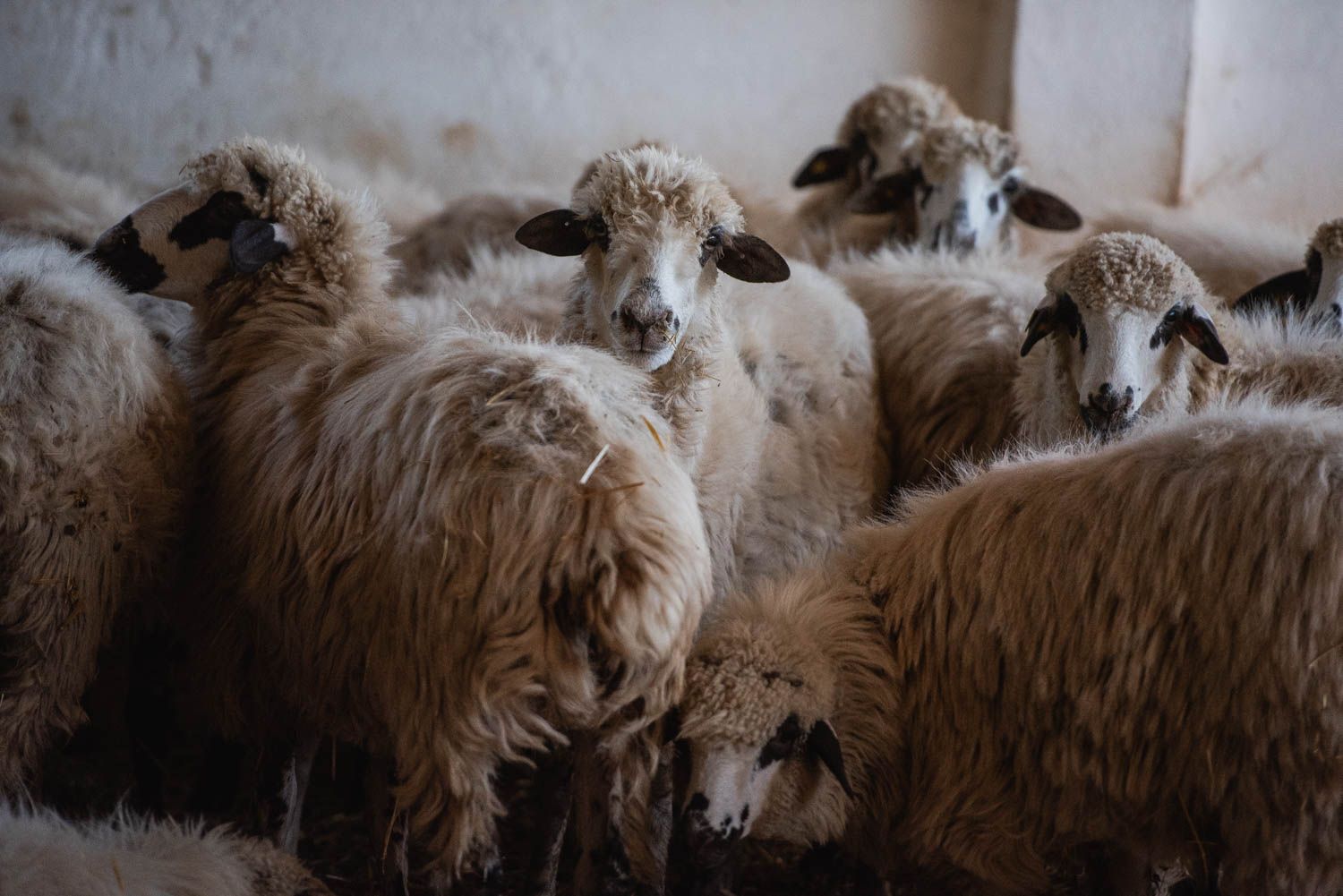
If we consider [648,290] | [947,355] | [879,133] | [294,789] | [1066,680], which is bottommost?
[294,789]

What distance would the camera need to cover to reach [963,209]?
4199 mm

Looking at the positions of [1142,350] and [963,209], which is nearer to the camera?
[1142,350]

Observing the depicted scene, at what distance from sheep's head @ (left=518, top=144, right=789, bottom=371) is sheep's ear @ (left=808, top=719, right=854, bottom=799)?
0.78 meters

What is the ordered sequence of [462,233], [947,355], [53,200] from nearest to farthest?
[947,355] < [53,200] < [462,233]

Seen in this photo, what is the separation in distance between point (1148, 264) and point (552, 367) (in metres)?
1.48

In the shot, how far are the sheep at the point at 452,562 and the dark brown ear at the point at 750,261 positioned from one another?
0.62 m

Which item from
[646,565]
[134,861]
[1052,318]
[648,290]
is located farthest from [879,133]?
[134,861]

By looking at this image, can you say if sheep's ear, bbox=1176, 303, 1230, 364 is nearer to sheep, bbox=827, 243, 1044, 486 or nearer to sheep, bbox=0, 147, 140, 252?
sheep, bbox=827, 243, 1044, 486

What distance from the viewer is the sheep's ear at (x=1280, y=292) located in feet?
11.3

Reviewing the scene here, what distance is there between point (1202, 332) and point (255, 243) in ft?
6.91

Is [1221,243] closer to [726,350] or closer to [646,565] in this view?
[726,350]

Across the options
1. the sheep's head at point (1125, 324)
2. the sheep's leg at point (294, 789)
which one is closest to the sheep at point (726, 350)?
the sheep's head at point (1125, 324)

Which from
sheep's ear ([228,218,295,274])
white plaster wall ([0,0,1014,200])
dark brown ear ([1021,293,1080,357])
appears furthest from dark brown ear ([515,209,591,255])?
white plaster wall ([0,0,1014,200])

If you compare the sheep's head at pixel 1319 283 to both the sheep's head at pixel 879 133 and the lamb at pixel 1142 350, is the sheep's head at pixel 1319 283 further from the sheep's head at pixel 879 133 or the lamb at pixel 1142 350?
the sheep's head at pixel 879 133
